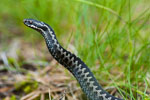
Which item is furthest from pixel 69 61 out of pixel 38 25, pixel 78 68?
pixel 38 25

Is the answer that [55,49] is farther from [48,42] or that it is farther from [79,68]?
[79,68]

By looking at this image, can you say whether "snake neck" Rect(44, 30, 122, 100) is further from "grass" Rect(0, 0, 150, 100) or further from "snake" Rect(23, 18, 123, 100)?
"grass" Rect(0, 0, 150, 100)

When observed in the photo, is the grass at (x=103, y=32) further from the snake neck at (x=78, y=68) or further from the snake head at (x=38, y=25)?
the snake head at (x=38, y=25)

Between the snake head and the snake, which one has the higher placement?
the snake head

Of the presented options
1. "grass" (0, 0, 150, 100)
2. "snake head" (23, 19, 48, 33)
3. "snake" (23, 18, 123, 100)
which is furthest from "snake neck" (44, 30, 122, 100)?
"grass" (0, 0, 150, 100)

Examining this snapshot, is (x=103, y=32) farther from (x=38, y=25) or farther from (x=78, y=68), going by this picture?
(x=38, y=25)

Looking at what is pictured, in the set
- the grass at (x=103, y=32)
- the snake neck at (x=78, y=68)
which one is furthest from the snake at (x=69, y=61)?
the grass at (x=103, y=32)
